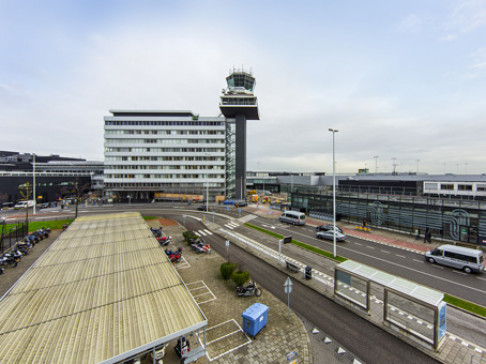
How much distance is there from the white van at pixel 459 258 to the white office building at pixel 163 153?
5923 centimetres

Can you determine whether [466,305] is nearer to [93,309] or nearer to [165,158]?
[93,309]

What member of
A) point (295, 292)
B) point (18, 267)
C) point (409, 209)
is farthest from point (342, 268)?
point (18, 267)

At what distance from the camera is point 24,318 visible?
9133 millimetres

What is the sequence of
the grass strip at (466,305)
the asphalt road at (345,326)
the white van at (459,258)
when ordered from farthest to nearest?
1. the white van at (459,258)
2. the grass strip at (466,305)
3. the asphalt road at (345,326)

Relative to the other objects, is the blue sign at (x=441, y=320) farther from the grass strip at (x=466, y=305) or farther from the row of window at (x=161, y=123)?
the row of window at (x=161, y=123)

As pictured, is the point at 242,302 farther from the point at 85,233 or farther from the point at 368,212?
the point at 368,212

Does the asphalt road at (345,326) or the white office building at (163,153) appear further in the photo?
the white office building at (163,153)

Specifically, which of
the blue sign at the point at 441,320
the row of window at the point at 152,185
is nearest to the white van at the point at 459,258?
the blue sign at the point at 441,320

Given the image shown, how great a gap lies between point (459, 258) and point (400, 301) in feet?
→ 37.9

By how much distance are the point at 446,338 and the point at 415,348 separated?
7.61 ft

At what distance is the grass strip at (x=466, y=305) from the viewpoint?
13.6 meters

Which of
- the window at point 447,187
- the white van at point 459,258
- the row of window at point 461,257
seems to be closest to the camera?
the white van at point 459,258

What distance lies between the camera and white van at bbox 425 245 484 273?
1850 cm

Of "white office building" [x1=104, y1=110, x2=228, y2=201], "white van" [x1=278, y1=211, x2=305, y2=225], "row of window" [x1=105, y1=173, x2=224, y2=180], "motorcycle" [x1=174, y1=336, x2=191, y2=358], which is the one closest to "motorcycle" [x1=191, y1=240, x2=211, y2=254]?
"motorcycle" [x1=174, y1=336, x2=191, y2=358]
